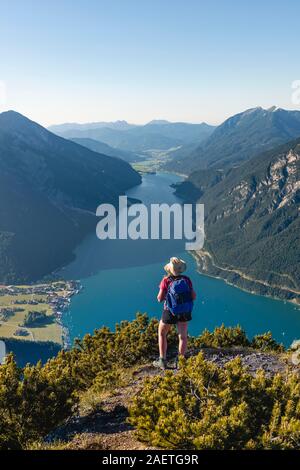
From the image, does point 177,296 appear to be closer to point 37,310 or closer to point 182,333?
point 182,333

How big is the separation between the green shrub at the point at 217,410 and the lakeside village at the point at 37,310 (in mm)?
117430

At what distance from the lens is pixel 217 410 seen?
27.3 feet

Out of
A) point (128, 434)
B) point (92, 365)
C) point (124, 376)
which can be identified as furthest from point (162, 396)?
point (92, 365)

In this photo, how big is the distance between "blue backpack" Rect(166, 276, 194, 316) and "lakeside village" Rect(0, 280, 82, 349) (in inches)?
4510

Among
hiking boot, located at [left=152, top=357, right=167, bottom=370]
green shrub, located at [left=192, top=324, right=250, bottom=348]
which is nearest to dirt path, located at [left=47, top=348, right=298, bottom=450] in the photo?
hiking boot, located at [left=152, top=357, right=167, bottom=370]

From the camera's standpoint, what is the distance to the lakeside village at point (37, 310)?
133375mm

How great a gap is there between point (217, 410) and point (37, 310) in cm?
15323

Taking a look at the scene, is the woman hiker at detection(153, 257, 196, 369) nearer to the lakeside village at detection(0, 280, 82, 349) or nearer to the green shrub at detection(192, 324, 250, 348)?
the green shrub at detection(192, 324, 250, 348)

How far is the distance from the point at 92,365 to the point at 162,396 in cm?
1106

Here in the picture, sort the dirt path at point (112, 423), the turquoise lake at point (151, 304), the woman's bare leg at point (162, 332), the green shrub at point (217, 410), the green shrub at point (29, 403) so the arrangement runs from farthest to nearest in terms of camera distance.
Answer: the turquoise lake at point (151, 304) → the woman's bare leg at point (162, 332) → the green shrub at point (29, 403) → the dirt path at point (112, 423) → the green shrub at point (217, 410)

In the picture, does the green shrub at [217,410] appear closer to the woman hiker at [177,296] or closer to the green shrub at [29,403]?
the green shrub at [29,403]

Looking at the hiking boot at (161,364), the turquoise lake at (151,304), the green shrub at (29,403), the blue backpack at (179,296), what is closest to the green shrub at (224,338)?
the hiking boot at (161,364)

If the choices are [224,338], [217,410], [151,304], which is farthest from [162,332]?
[151,304]

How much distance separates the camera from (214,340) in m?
23.0
